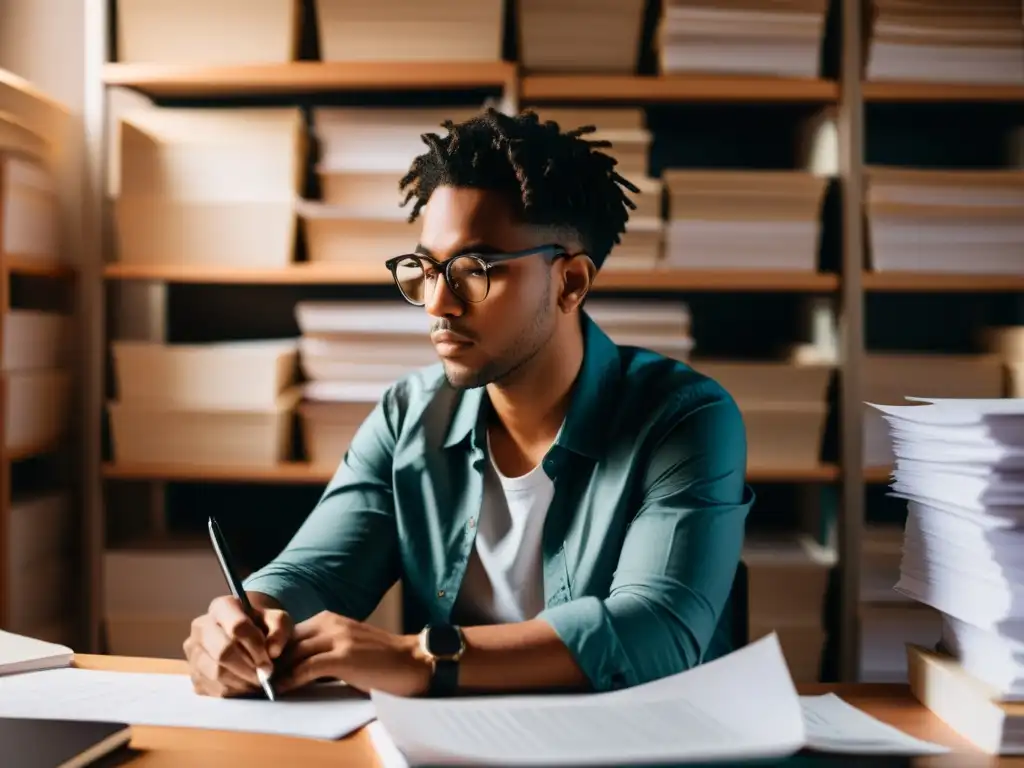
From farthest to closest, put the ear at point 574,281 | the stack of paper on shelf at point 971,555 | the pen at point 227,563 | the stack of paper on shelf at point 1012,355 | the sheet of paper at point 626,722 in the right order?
the stack of paper on shelf at point 1012,355 → the ear at point 574,281 → the pen at point 227,563 → the stack of paper on shelf at point 971,555 → the sheet of paper at point 626,722

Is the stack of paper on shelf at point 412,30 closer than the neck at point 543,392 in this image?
No

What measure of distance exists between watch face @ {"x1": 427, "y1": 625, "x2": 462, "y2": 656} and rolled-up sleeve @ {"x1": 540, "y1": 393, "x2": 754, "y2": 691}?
11cm

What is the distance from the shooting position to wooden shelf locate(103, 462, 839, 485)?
6.64ft

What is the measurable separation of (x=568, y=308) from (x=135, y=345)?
3.80 feet

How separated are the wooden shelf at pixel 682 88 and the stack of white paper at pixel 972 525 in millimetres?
1251

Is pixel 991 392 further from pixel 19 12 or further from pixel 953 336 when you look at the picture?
pixel 19 12

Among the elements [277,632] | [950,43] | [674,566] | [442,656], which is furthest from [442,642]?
[950,43]

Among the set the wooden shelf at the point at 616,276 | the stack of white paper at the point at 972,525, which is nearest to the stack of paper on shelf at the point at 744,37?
the wooden shelf at the point at 616,276

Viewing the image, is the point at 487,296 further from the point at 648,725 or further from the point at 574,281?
the point at 648,725

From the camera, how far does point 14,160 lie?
77.3 inches

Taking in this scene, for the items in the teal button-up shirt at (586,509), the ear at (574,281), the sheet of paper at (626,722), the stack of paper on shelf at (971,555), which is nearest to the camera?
the sheet of paper at (626,722)

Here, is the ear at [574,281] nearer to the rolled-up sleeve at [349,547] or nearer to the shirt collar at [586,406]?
the shirt collar at [586,406]

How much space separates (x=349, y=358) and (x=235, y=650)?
1232mm

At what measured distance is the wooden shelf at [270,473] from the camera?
203 cm
